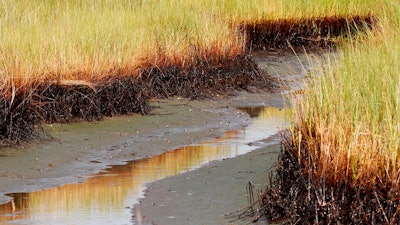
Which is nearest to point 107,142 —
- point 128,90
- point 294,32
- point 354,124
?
point 128,90

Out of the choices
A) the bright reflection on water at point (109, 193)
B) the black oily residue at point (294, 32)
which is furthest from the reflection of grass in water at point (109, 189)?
the black oily residue at point (294, 32)

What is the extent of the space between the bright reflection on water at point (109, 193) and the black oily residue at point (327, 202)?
85 centimetres

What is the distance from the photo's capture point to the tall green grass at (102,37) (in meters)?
11.1

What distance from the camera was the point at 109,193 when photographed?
8.06m

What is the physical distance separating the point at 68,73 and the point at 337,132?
5.85 meters

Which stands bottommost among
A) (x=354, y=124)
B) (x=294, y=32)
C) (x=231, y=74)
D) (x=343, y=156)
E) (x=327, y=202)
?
(x=327, y=202)

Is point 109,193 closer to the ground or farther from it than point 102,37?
closer to the ground

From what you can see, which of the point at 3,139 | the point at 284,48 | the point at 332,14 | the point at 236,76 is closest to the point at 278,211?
the point at 3,139

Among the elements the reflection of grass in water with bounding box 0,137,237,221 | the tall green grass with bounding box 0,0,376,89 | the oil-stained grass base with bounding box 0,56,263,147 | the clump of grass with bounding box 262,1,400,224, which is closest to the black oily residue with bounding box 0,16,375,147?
the oil-stained grass base with bounding box 0,56,263,147

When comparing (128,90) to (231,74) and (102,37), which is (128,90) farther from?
(231,74)

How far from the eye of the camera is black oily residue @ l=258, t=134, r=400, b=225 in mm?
6000

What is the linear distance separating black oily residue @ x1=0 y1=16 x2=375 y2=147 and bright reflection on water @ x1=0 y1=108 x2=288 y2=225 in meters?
1.36

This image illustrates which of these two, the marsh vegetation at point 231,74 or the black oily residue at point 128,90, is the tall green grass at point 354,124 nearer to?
the marsh vegetation at point 231,74

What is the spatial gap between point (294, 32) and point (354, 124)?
13980 mm
